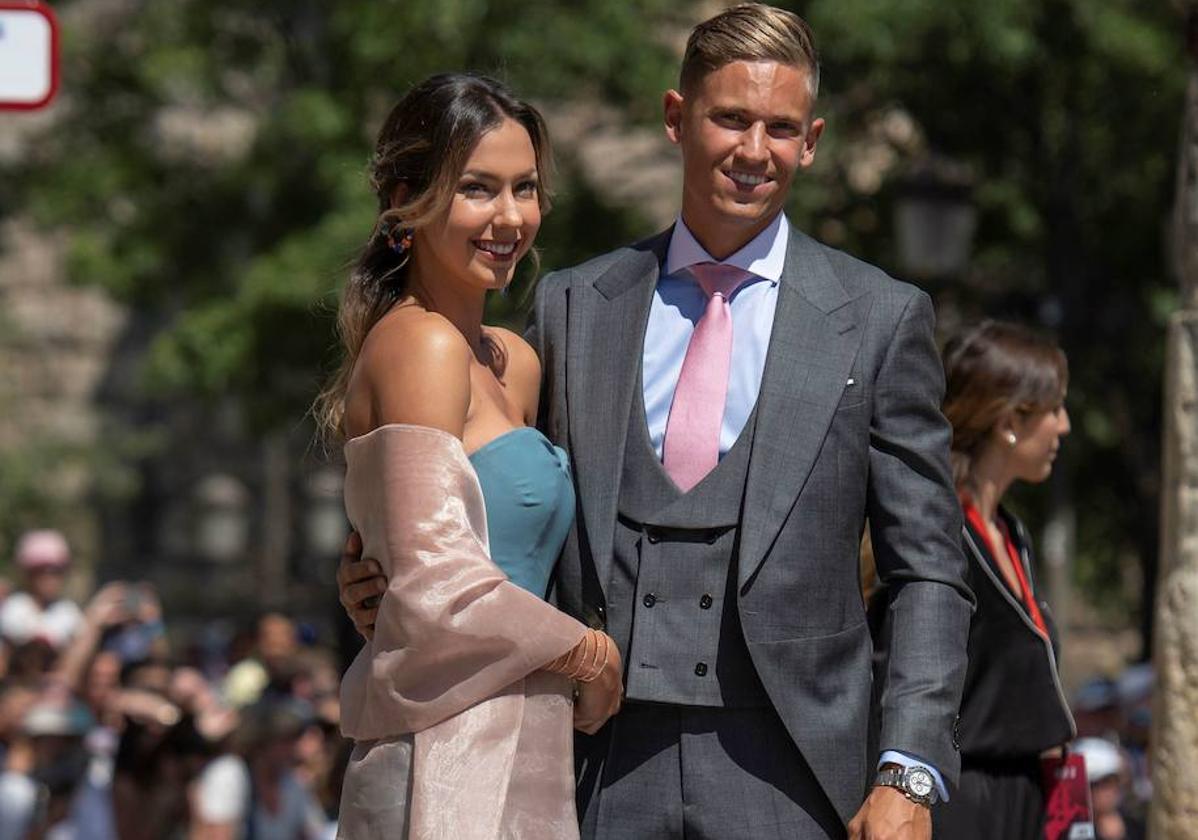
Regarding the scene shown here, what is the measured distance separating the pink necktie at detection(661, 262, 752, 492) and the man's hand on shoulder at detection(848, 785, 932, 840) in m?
0.61

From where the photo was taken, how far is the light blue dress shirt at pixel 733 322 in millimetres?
4180

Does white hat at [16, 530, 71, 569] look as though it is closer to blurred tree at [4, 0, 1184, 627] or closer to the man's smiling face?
blurred tree at [4, 0, 1184, 627]

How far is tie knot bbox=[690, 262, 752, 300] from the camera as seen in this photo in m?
4.27

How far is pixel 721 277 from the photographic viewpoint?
4289 millimetres

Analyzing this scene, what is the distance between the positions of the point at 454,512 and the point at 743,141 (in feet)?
2.72

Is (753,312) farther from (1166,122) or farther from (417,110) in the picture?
(1166,122)

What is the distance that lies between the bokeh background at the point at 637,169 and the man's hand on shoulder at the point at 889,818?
31.4 feet

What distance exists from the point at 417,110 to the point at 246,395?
44.0ft

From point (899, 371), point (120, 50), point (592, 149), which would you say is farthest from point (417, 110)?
point (592, 149)

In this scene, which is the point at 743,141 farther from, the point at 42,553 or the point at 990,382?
the point at 42,553

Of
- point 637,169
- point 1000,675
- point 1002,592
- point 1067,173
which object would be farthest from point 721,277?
point 637,169

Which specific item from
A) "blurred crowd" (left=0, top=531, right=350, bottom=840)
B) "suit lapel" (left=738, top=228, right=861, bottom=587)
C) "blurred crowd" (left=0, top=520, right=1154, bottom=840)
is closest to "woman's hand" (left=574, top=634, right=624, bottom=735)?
"suit lapel" (left=738, top=228, right=861, bottom=587)

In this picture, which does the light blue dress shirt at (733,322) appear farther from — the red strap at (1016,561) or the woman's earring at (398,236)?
the red strap at (1016,561)

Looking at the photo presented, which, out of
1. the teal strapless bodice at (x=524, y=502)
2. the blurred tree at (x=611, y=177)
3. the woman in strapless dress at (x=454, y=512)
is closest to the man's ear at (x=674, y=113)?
the woman in strapless dress at (x=454, y=512)
